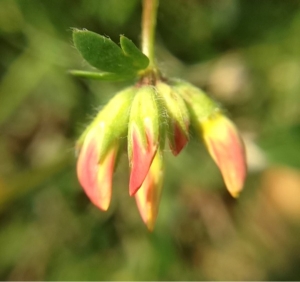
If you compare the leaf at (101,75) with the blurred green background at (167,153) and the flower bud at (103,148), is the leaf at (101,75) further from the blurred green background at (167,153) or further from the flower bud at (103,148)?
the blurred green background at (167,153)

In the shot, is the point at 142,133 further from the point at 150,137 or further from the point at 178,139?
the point at 178,139

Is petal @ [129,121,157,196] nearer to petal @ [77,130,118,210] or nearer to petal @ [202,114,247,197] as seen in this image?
petal @ [77,130,118,210]

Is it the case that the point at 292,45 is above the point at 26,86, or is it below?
above

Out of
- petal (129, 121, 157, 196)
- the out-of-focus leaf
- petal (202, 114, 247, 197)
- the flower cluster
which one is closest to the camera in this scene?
petal (129, 121, 157, 196)

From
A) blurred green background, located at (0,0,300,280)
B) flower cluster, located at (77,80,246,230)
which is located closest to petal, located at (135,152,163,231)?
flower cluster, located at (77,80,246,230)

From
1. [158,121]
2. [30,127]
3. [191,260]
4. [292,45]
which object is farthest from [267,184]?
[158,121]

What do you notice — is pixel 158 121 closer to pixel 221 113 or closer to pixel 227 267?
pixel 221 113
